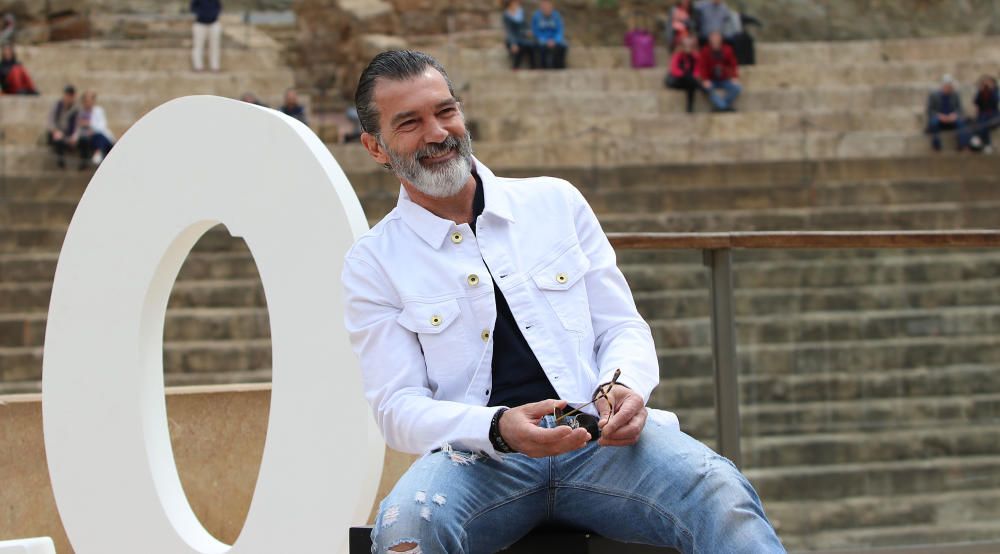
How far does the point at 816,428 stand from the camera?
14.6 feet

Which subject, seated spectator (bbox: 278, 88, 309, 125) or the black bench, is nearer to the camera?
the black bench

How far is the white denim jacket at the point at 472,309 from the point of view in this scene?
2410mm

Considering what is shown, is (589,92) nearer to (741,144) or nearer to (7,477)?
(741,144)

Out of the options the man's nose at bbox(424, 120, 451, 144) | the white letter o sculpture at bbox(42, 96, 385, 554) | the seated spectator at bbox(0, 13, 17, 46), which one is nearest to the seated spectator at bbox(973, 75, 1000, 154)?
the seated spectator at bbox(0, 13, 17, 46)

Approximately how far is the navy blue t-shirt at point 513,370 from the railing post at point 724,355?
5.86 feet

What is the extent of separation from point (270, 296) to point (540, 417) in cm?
115

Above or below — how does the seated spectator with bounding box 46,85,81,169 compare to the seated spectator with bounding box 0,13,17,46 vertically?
below

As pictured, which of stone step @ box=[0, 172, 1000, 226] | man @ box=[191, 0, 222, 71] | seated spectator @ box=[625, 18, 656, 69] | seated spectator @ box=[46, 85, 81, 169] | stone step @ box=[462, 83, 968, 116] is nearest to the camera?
stone step @ box=[0, 172, 1000, 226]

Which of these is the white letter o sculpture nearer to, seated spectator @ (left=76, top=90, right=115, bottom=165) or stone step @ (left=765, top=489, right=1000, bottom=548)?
stone step @ (left=765, top=489, right=1000, bottom=548)

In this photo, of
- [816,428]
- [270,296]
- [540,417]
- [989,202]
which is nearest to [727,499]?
[540,417]

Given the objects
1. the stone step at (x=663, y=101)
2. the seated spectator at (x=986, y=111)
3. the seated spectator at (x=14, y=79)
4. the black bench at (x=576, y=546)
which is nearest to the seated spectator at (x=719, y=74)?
the stone step at (x=663, y=101)

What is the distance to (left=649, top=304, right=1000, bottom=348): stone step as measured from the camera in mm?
4309

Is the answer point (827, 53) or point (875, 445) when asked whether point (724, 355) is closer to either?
point (875, 445)

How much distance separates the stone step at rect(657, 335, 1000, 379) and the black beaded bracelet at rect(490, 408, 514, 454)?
205 cm
